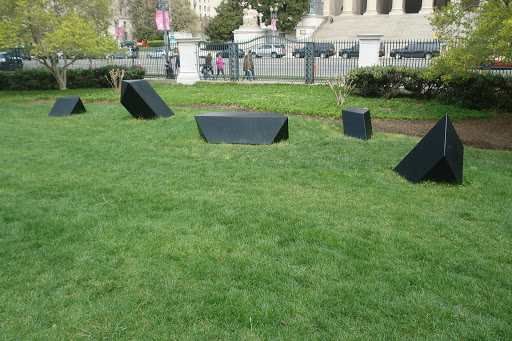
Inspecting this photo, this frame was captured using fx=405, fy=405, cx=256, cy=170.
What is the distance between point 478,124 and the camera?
12531 millimetres

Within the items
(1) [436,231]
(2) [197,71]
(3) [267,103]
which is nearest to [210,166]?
(1) [436,231]

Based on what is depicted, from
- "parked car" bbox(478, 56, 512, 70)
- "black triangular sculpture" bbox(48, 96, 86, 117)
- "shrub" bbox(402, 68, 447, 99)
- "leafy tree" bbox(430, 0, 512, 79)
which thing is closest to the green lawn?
"parked car" bbox(478, 56, 512, 70)

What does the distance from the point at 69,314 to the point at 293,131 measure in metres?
7.83

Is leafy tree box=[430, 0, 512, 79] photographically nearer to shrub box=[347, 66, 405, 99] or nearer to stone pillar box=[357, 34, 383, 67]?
shrub box=[347, 66, 405, 99]

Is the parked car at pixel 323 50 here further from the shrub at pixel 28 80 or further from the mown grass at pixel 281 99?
the shrub at pixel 28 80

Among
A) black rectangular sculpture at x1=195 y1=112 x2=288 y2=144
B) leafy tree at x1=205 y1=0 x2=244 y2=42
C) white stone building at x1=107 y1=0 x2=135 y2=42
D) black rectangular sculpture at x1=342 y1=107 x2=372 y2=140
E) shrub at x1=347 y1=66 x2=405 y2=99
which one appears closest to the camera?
black rectangular sculpture at x1=195 y1=112 x2=288 y2=144

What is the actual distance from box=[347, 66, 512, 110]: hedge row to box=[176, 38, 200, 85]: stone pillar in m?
9.52

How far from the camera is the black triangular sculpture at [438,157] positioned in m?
6.32

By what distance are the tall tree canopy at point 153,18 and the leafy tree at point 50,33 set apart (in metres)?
49.6

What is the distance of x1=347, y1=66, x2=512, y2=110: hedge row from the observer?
13.5 m

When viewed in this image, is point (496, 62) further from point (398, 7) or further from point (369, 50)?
point (398, 7)

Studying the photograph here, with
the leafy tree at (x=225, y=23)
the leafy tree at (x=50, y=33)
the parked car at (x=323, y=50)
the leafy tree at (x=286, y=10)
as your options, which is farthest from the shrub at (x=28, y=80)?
the leafy tree at (x=225, y=23)

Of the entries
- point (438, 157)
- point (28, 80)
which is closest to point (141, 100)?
point (438, 157)

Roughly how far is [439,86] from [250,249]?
43.9ft
